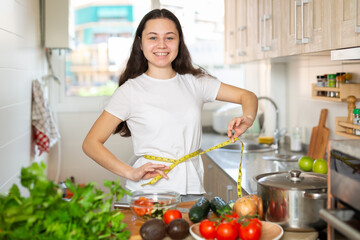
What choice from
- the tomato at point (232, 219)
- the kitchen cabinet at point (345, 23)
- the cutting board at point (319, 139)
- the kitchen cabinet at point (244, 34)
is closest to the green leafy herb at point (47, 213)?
the tomato at point (232, 219)

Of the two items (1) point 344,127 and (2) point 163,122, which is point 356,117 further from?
(2) point 163,122

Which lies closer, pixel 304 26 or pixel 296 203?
pixel 296 203

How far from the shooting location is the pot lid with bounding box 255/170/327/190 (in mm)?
1562

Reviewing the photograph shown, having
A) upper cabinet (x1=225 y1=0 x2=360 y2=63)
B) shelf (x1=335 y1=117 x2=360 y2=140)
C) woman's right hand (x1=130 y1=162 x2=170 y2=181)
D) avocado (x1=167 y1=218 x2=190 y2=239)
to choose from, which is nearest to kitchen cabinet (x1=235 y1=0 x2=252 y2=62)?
upper cabinet (x1=225 y1=0 x2=360 y2=63)

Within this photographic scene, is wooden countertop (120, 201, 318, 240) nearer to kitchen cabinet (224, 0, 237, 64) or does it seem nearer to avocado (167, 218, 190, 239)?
avocado (167, 218, 190, 239)

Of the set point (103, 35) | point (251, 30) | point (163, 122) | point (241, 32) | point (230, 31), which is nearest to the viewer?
point (163, 122)

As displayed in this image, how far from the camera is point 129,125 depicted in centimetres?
221

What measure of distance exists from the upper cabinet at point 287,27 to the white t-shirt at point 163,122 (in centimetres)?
66

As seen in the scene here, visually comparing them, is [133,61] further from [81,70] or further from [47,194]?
[81,70]

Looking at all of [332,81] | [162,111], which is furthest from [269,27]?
[162,111]

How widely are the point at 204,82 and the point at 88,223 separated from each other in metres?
1.08

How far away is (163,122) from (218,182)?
1216 mm

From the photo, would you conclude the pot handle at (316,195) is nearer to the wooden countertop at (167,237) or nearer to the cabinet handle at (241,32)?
the wooden countertop at (167,237)

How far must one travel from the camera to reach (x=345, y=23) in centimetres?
196
